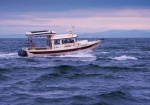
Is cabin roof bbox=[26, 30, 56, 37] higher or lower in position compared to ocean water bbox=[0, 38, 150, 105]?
higher

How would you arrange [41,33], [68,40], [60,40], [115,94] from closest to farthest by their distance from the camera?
1. [115,94]
2. [60,40]
3. [68,40]
4. [41,33]

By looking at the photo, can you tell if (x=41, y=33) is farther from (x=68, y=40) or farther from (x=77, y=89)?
(x=77, y=89)

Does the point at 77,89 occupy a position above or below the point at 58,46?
below

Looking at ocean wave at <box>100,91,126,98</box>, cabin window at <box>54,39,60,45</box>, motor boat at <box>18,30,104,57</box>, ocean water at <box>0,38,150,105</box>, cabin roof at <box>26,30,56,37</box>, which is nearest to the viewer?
ocean water at <box>0,38,150,105</box>

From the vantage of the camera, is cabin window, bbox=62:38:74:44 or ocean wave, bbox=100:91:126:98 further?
cabin window, bbox=62:38:74:44

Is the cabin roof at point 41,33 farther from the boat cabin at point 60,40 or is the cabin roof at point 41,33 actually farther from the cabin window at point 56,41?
the cabin window at point 56,41

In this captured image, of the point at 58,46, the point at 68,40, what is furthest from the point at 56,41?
the point at 68,40

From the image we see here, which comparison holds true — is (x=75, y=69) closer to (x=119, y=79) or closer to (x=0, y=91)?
(x=119, y=79)

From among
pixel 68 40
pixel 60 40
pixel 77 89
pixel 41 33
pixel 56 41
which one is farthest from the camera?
pixel 41 33

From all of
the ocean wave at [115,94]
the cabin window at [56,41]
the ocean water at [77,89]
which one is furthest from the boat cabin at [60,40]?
the ocean wave at [115,94]

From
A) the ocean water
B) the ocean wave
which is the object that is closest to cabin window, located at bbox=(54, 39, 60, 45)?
the ocean water

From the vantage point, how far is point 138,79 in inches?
1049

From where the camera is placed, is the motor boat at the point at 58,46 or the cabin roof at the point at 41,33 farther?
the cabin roof at the point at 41,33

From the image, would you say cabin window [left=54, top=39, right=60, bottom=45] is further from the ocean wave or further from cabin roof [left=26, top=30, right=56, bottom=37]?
the ocean wave
